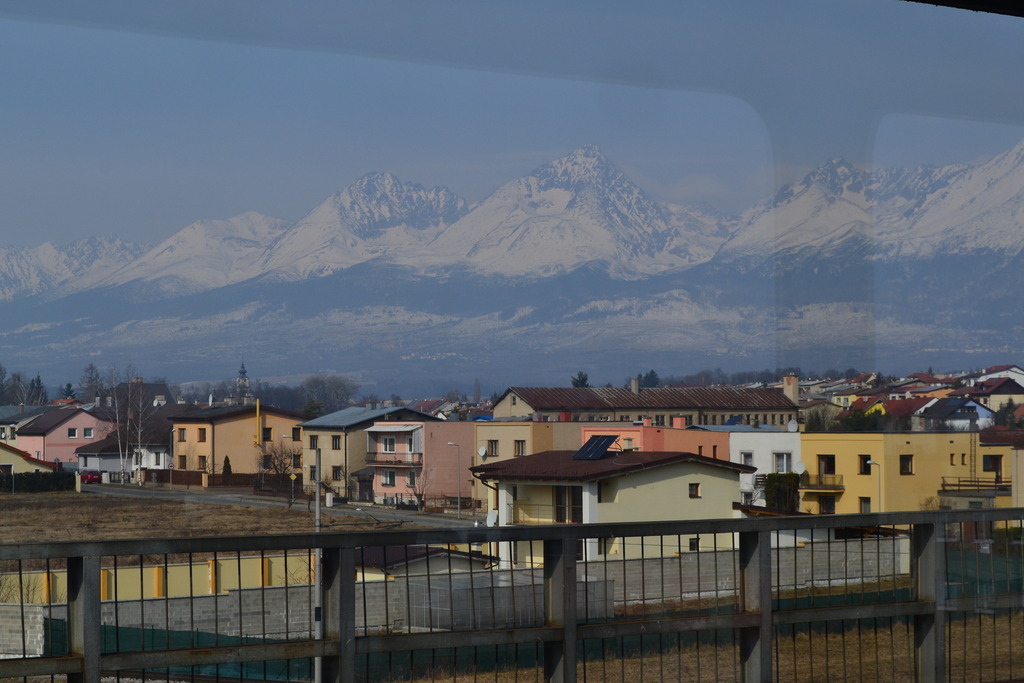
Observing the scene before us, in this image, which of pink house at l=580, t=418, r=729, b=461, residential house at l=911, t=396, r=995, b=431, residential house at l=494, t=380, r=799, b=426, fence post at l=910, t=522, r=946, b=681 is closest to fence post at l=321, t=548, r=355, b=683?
residential house at l=494, t=380, r=799, b=426

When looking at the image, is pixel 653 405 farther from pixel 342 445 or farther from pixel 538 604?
pixel 342 445

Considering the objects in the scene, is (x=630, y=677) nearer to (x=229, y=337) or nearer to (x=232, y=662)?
(x=232, y=662)

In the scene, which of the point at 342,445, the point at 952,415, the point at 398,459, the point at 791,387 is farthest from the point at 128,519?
the point at 952,415

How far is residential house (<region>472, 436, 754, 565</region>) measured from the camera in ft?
9.52

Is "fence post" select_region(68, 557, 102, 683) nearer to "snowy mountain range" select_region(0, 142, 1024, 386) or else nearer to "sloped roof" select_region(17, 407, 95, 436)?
"sloped roof" select_region(17, 407, 95, 436)

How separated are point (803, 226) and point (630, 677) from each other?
4.68 feet

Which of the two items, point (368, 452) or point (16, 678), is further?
point (368, 452)

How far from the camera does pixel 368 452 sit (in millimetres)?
2773

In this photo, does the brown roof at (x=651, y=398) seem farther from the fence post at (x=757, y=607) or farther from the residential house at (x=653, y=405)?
the fence post at (x=757, y=607)

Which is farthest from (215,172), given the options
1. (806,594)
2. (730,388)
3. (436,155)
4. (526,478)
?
(806,594)

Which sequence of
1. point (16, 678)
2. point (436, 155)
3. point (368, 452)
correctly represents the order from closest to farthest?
point (16, 678) → point (368, 452) → point (436, 155)

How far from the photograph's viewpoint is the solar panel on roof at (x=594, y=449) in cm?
292

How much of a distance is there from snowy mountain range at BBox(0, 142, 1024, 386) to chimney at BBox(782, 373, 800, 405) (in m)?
0.05

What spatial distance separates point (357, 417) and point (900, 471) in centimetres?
174
